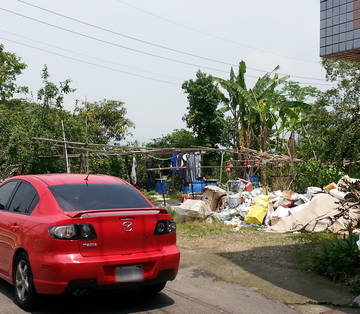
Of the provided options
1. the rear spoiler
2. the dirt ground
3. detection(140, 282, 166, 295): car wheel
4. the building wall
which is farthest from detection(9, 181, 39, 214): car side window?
the building wall

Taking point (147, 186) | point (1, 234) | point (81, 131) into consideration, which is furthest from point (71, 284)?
point (147, 186)

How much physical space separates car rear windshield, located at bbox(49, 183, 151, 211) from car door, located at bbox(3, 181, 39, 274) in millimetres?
359

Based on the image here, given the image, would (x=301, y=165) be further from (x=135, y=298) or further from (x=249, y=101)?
(x=135, y=298)

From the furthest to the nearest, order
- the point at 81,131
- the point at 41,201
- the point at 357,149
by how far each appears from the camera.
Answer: the point at 81,131
the point at 357,149
the point at 41,201

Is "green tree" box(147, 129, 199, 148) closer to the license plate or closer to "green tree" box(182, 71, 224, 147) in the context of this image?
"green tree" box(182, 71, 224, 147)

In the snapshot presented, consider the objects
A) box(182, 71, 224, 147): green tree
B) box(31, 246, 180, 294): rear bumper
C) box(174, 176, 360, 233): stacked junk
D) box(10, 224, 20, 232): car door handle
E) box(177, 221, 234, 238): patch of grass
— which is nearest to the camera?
box(31, 246, 180, 294): rear bumper

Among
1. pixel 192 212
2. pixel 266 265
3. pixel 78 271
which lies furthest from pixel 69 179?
pixel 192 212

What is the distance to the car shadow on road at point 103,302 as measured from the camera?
5.79 metres

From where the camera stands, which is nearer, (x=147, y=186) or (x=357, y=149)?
(x=357, y=149)

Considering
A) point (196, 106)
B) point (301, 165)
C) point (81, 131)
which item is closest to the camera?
point (301, 165)

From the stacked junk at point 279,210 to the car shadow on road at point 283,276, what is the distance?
155 cm

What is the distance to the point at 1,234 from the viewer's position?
642 cm

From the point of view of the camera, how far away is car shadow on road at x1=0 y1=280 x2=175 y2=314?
19.0 feet

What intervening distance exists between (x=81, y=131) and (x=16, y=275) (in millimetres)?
15967
